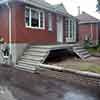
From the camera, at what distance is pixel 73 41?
16.7m

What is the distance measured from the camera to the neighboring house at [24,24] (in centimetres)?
1005

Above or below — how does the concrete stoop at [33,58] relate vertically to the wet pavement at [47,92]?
above

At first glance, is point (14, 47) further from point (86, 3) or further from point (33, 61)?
point (86, 3)

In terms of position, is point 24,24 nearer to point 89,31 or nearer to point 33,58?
point 33,58

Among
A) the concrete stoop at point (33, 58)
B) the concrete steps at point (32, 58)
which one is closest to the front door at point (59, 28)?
the concrete stoop at point (33, 58)

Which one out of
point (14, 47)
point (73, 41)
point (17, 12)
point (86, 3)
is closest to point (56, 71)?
point (14, 47)

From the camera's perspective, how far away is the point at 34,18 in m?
11.2

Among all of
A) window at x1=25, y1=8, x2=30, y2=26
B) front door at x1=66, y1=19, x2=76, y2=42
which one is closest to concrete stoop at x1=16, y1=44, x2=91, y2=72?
window at x1=25, y1=8, x2=30, y2=26

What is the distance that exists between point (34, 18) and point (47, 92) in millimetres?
6976

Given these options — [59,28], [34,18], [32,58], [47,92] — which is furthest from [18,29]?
[47,92]

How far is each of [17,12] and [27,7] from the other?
3.11 feet

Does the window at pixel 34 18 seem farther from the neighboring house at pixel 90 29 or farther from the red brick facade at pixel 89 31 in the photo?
the red brick facade at pixel 89 31

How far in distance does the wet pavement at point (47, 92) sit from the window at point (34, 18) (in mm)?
5586

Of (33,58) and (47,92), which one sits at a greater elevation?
(33,58)
